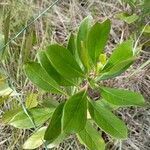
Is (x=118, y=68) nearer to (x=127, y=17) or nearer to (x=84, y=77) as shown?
(x=84, y=77)

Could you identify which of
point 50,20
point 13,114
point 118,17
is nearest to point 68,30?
point 50,20

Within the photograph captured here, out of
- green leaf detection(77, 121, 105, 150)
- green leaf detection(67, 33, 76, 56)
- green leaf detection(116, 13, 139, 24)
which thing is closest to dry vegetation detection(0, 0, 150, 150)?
green leaf detection(116, 13, 139, 24)

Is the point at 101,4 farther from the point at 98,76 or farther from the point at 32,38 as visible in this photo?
the point at 98,76

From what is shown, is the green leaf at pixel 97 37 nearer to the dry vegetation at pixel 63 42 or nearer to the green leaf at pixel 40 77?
the green leaf at pixel 40 77

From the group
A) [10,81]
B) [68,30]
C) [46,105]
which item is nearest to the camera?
[46,105]

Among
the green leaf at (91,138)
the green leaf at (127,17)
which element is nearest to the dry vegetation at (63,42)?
the green leaf at (127,17)

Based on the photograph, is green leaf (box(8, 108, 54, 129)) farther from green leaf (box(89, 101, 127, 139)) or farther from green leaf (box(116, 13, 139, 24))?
green leaf (box(116, 13, 139, 24))
